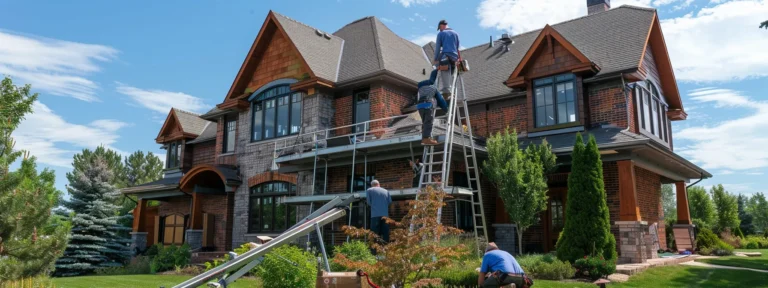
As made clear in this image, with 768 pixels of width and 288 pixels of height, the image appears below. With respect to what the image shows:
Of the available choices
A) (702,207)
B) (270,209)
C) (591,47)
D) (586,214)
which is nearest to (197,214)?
(270,209)

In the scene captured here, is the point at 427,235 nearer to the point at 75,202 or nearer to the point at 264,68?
the point at 264,68

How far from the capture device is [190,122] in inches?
1160

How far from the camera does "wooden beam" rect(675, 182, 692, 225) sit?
20.4 meters

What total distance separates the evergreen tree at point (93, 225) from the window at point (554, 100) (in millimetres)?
19670

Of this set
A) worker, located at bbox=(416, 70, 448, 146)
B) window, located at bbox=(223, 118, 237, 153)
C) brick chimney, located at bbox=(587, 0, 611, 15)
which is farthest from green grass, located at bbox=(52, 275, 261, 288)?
brick chimney, located at bbox=(587, 0, 611, 15)

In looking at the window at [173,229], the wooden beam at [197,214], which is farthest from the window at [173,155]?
the wooden beam at [197,214]

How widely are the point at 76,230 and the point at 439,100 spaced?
66.4 ft

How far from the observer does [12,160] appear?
33.0ft

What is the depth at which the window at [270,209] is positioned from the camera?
2035cm

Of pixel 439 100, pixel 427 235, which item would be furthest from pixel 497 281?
pixel 439 100

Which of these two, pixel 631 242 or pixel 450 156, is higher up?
pixel 450 156

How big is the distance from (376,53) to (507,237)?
792 centimetres

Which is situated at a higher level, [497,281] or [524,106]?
[524,106]

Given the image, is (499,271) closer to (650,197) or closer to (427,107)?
(427,107)
